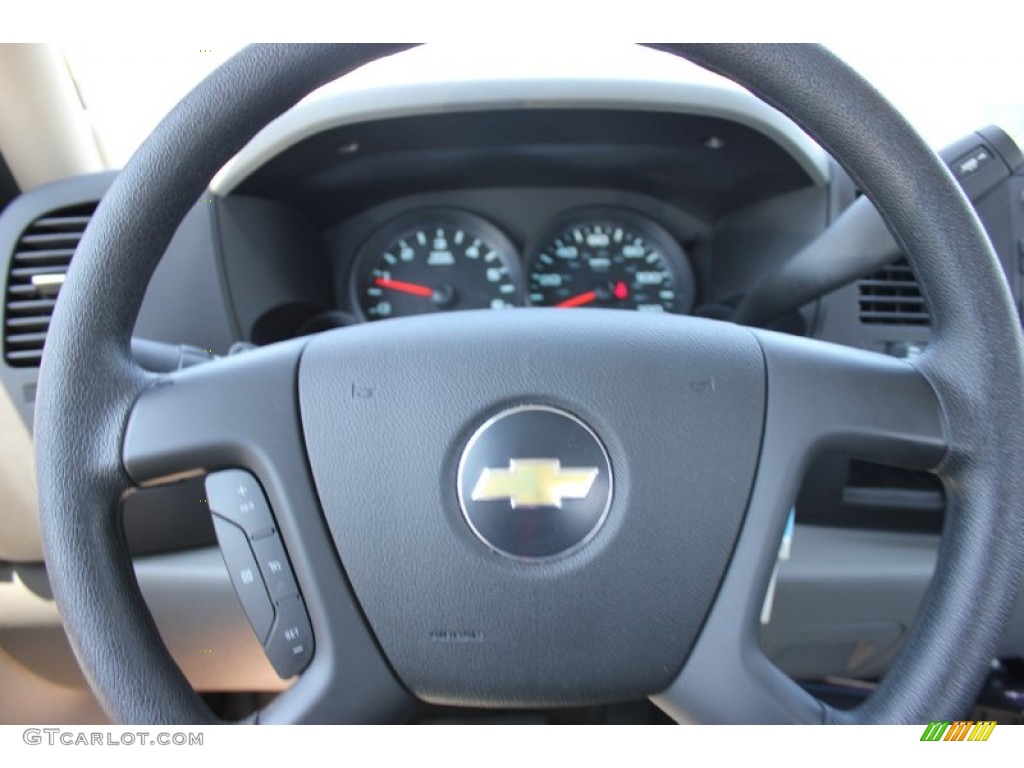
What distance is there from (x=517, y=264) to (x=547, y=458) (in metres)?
1.16

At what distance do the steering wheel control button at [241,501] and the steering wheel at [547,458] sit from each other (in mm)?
12

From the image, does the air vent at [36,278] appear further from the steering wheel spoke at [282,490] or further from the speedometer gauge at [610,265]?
the speedometer gauge at [610,265]

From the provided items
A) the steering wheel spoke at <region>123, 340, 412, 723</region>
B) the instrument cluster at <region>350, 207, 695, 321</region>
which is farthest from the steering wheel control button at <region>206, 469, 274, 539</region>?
the instrument cluster at <region>350, 207, 695, 321</region>

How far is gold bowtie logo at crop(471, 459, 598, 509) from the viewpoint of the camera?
751 mm

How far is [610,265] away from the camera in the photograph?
187 centimetres

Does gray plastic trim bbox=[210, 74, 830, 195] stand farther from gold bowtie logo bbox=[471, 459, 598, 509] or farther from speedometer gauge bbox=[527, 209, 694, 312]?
gold bowtie logo bbox=[471, 459, 598, 509]

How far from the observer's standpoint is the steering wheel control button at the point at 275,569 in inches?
29.9

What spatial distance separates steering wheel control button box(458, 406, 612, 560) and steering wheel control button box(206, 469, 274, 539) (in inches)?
7.2

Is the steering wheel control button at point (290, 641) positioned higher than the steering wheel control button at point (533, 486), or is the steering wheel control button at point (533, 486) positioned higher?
the steering wheel control button at point (533, 486)

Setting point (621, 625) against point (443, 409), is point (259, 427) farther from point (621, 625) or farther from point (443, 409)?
point (621, 625)

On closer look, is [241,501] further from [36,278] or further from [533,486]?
[36,278]

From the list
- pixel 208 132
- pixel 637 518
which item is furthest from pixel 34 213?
pixel 637 518

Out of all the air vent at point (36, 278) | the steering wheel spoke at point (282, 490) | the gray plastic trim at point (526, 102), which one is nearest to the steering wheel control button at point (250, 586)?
the steering wheel spoke at point (282, 490)

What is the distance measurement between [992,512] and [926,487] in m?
0.66
